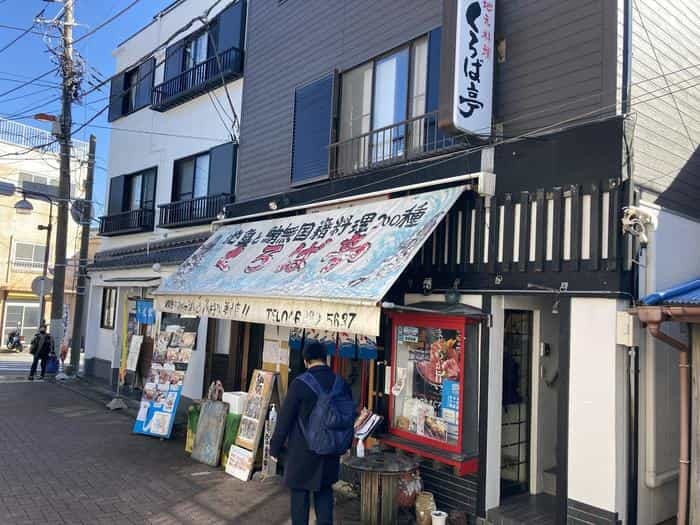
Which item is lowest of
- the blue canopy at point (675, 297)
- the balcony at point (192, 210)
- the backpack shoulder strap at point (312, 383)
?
the backpack shoulder strap at point (312, 383)

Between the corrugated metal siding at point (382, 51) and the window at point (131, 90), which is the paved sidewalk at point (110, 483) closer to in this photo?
the corrugated metal siding at point (382, 51)

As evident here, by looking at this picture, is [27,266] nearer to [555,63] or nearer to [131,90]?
[131,90]

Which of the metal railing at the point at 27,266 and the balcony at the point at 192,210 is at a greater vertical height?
the balcony at the point at 192,210

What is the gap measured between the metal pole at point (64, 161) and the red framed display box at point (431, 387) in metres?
14.0

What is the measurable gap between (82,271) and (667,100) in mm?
17567

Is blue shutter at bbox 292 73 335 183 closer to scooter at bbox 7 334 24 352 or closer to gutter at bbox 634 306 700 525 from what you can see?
gutter at bbox 634 306 700 525

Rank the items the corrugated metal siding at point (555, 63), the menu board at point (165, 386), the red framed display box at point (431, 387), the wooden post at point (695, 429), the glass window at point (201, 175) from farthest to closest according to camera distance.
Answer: the glass window at point (201, 175)
the menu board at point (165, 386)
the red framed display box at point (431, 387)
the corrugated metal siding at point (555, 63)
the wooden post at point (695, 429)

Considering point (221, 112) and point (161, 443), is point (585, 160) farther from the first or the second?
point (221, 112)

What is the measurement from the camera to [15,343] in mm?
29859

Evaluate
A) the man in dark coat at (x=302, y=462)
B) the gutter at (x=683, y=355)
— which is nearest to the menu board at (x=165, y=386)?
the man in dark coat at (x=302, y=462)

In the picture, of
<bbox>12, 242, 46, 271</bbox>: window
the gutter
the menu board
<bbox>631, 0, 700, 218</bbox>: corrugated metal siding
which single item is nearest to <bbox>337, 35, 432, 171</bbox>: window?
<bbox>631, 0, 700, 218</bbox>: corrugated metal siding

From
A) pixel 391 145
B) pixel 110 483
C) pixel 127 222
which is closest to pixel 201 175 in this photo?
pixel 127 222

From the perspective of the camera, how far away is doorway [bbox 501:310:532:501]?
7.09 meters

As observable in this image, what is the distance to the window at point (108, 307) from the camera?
1758 cm
